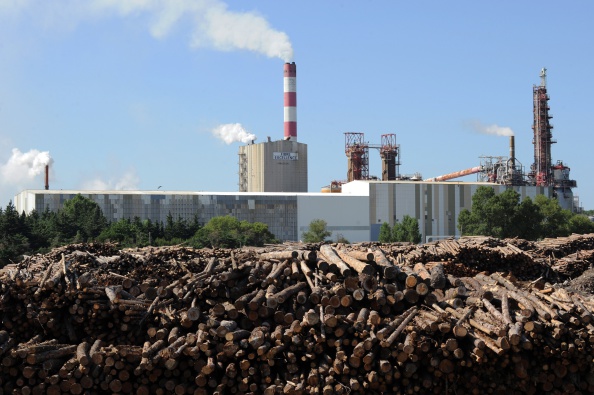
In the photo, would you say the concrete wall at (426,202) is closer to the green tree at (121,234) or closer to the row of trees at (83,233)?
the row of trees at (83,233)

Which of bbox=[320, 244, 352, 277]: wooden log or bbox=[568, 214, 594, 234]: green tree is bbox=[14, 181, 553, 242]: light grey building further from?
bbox=[320, 244, 352, 277]: wooden log

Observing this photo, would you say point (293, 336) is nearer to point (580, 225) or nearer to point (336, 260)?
point (336, 260)

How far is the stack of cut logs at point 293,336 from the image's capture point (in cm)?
1007

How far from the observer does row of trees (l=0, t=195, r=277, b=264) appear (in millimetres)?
49281

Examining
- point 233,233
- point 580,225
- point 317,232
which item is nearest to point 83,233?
point 233,233

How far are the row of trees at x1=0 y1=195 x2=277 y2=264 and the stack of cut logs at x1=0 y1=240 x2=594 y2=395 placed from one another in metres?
31.5

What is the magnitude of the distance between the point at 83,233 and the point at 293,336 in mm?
50354

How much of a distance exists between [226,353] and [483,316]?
3.52m

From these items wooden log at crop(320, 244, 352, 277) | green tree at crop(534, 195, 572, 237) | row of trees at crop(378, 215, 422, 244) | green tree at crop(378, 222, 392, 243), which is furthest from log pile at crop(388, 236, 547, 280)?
green tree at crop(378, 222, 392, 243)

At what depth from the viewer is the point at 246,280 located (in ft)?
37.6

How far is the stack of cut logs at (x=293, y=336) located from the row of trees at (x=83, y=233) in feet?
103

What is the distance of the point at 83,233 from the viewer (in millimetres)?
58031

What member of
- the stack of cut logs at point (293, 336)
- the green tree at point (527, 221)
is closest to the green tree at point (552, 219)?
the green tree at point (527, 221)

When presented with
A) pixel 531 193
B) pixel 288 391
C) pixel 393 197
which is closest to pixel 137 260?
pixel 288 391
